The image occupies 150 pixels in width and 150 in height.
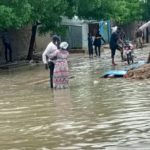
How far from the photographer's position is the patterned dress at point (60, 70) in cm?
1731

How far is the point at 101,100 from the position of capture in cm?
1394

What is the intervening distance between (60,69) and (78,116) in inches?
234

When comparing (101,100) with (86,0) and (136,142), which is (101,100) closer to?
(136,142)

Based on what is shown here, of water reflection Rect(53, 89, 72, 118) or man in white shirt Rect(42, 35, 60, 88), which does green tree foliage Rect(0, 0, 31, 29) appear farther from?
water reflection Rect(53, 89, 72, 118)

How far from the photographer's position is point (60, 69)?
56.8 ft

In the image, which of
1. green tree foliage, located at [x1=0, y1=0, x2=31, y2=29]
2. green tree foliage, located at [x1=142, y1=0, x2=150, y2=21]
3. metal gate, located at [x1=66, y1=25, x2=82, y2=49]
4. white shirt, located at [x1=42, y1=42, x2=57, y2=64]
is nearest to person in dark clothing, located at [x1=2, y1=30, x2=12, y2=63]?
green tree foliage, located at [x1=0, y1=0, x2=31, y2=29]

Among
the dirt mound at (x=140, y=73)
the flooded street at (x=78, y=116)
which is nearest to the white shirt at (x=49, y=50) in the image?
the flooded street at (x=78, y=116)

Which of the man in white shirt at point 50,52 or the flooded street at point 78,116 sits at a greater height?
the man in white shirt at point 50,52

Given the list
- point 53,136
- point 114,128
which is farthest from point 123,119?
point 53,136

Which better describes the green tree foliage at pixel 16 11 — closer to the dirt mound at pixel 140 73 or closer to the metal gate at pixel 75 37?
the dirt mound at pixel 140 73

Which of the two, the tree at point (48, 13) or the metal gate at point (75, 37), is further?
the metal gate at point (75, 37)

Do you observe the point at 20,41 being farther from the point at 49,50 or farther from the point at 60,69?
the point at 60,69

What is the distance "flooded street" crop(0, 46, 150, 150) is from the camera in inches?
349

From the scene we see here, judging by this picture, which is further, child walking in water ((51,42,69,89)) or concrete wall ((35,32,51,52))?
concrete wall ((35,32,51,52))
